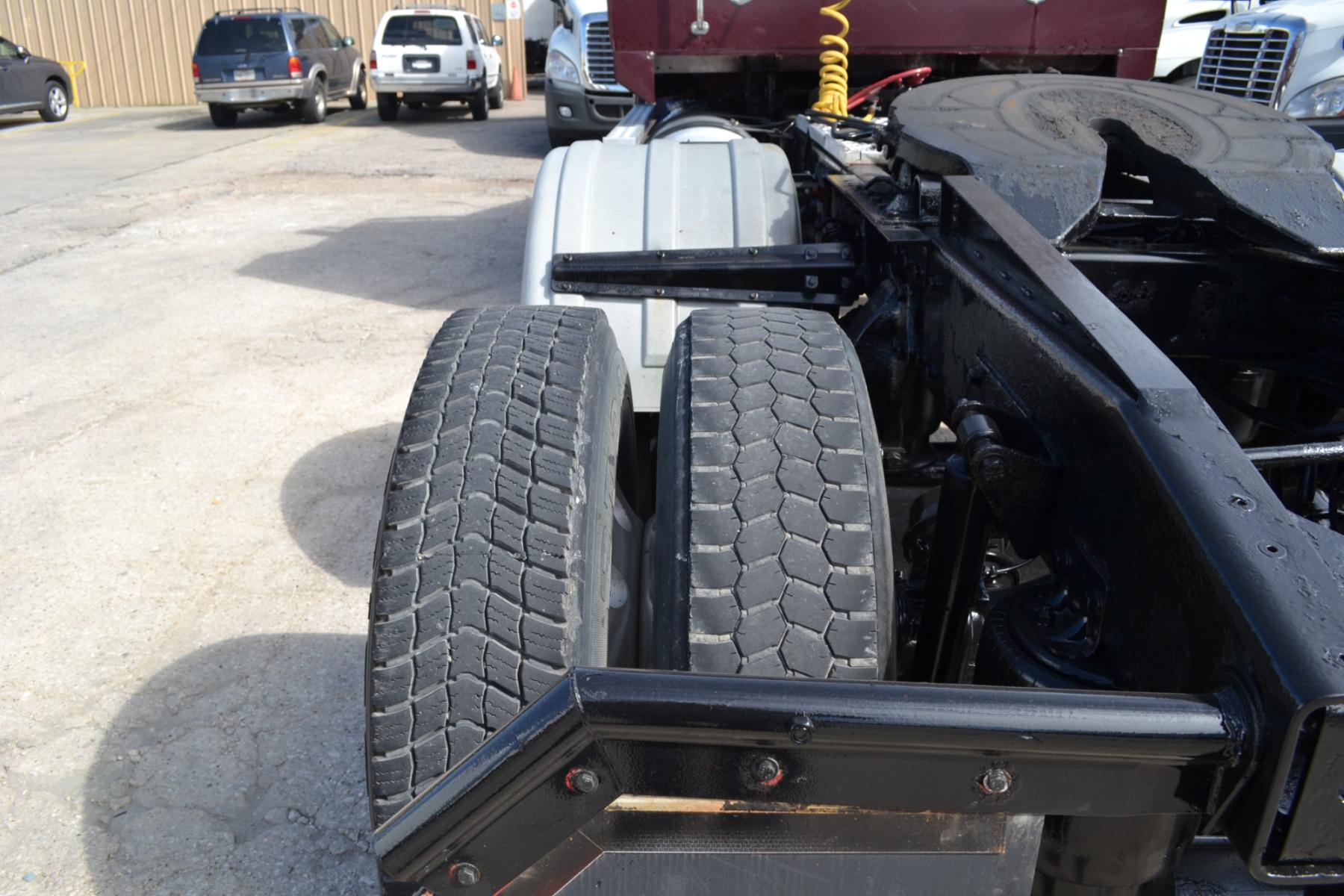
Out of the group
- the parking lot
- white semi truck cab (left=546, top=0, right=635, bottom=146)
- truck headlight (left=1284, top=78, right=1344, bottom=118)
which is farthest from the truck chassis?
white semi truck cab (left=546, top=0, right=635, bottom=146)

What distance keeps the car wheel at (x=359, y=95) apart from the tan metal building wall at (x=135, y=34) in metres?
3.10

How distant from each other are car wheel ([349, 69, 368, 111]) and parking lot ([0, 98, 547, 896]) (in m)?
12.2

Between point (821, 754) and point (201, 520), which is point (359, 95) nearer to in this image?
point (201, 520)

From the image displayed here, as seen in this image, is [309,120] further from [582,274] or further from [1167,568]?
[1167,568]

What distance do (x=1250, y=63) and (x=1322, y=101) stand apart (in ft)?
3.72

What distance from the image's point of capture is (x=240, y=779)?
272 centimetres

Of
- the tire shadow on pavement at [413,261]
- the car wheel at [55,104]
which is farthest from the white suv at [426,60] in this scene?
the tire shadow on pavement at [413,261]

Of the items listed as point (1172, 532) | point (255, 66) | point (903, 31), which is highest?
point (903, 31)

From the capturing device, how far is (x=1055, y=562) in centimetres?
153

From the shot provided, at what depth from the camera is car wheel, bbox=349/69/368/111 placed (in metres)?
21.5

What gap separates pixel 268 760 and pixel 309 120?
1841 centimetres

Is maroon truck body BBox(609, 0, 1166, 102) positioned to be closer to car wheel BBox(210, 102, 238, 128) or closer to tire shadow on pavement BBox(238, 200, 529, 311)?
tire shadow on pavement BBox(238, 200, 529, 311)

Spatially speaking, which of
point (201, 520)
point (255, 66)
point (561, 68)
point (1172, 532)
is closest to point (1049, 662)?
point (1172, 532)

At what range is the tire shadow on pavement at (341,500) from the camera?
3.83 metres
